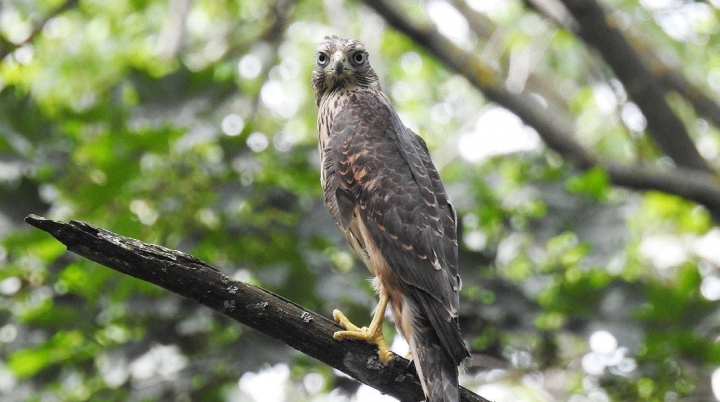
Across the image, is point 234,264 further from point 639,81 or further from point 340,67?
point 639,81

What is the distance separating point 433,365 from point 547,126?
4307 millimetres

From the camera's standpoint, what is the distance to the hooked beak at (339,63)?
456cm

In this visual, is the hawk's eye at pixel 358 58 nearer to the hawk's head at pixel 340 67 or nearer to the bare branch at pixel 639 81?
the hawk's head at pixel 340 67

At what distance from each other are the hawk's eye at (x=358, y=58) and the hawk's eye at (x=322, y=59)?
0.14 m

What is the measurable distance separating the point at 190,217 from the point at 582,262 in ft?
7.28

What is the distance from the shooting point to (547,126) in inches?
289

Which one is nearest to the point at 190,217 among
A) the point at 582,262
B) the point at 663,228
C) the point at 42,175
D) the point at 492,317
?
the point at 42,175

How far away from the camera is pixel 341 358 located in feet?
10.8

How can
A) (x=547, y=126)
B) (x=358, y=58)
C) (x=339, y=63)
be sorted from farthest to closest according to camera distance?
(x=547, y=126)
(x=358, y=58)
(x=339, y=63)

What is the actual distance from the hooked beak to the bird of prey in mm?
172

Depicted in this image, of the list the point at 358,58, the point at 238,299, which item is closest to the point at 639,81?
the point at 358,58

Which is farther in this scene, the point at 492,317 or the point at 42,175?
Result: the point at 492,317

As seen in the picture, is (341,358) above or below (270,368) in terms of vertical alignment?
below

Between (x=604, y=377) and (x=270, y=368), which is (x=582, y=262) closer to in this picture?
(x=604, y=377)
